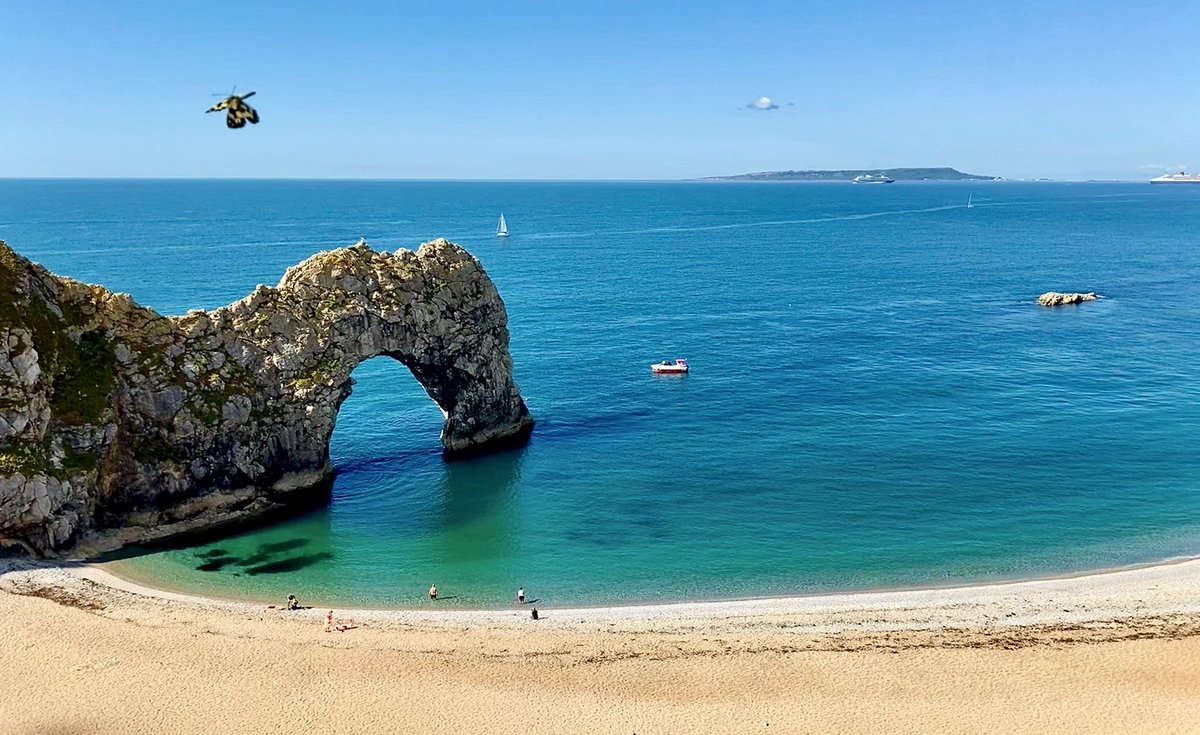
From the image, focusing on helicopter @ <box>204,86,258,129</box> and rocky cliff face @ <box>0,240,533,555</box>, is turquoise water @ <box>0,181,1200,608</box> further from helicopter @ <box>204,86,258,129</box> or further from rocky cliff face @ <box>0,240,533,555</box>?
helicopter @ <box>204,86,258,129</box>

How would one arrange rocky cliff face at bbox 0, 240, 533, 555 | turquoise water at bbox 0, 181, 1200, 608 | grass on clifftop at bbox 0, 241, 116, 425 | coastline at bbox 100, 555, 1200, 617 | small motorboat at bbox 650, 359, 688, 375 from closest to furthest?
1. coastline at bbox 100, 555, 1200, 617
2. rocky cliff face at bbox 0, 240, 533, 555
3. grass on clifftop at bbox 0, 241, 116, 425
4. turquoise water at bbox 0, 181, 1200, 608
5. small motorboat at bbox 650, 359, 688, 375

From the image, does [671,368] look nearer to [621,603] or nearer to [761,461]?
[761,461]

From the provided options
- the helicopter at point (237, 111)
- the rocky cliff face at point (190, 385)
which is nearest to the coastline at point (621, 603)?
the rocky cliff face at point (190, 385)

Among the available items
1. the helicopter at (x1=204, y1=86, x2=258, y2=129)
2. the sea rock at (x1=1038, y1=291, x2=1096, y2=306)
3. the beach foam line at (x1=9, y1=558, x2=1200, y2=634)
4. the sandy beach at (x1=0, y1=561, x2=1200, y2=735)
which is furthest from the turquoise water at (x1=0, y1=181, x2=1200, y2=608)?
the helicopter at (x1=204, y1=86, x2=258, y2=129)

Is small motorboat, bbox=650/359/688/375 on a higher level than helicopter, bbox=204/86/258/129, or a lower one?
lower

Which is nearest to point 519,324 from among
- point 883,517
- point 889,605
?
point 883,517

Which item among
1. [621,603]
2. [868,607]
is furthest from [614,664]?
[868,607]

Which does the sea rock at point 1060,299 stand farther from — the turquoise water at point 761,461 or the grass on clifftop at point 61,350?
the grass on clifftop at point 61,350
